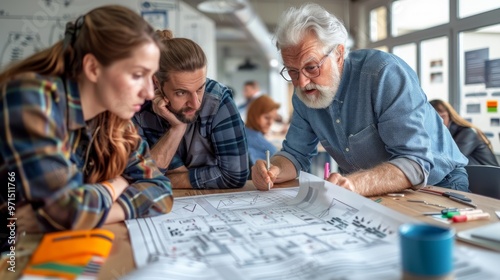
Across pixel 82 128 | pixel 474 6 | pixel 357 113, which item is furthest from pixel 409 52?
pixel 82 128

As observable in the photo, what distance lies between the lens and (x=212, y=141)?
1.62m

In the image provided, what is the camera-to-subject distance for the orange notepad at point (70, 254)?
70 centimetres

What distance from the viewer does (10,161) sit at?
0.82 metres

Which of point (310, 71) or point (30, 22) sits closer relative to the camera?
point (310, 71)

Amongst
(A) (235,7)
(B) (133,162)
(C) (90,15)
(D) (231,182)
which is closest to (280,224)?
(B) (133,162)

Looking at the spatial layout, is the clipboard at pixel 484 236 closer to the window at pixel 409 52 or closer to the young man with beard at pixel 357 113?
the young man with beard at pixel 357 113

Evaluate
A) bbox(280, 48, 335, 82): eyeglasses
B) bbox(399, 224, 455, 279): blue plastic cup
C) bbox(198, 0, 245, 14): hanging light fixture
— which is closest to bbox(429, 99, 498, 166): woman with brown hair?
bbox(280, 48, 335, 82): eyeglasses

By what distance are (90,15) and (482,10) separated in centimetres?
416

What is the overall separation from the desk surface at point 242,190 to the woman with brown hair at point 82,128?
0.19ft

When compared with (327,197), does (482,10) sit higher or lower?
higher

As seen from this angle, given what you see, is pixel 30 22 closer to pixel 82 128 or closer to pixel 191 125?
pixel 191 125

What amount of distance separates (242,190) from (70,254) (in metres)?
0.78

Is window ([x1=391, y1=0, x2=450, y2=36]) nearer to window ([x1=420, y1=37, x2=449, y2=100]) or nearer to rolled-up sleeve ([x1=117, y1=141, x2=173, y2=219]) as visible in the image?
window ([x1=420, y1=37, x2=449, y2=100])

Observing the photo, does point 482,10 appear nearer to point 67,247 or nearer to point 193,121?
point 193,121
